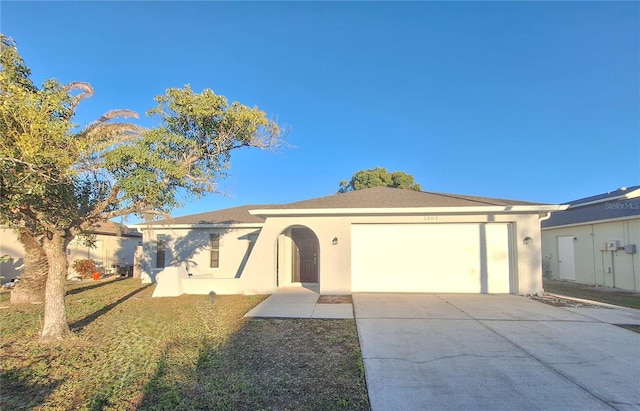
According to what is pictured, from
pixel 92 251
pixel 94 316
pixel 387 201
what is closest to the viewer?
pixel 94 316

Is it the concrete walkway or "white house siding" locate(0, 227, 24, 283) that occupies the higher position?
"white house siding" locate(0, 227, 24, 283)

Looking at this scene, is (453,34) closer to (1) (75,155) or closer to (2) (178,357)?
→ (1) (75,155)

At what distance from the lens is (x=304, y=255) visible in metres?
14.4

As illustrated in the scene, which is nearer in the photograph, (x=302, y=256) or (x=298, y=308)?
(x=298, y=308)

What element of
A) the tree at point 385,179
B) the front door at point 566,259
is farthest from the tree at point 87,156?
the tree at point 385,179

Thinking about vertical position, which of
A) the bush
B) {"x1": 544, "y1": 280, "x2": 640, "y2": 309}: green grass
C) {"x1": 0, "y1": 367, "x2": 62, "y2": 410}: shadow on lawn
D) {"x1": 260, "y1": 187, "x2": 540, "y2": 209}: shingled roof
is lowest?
{"x1": 544, "y1": 280, "x2": 640, "y2": 309}: green grass

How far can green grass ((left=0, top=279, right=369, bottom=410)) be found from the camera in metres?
4.02

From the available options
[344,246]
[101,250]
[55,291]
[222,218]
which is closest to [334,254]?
[344,246]

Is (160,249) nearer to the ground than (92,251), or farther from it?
farther from it

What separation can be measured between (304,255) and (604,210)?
12680 mm

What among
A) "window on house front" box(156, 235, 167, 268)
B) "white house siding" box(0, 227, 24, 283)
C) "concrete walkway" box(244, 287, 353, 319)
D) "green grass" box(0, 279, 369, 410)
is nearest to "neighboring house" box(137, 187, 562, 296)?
"concrete walkway" box(244, 287, 353, 319)

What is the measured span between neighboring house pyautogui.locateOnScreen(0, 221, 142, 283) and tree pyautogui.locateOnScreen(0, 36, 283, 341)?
418 inches

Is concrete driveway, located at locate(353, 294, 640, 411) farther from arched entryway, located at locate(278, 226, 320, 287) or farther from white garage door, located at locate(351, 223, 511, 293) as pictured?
arched entryway, located at locate(278, 226, 320, 287)

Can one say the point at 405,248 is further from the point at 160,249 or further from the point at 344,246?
the point at 160,249
